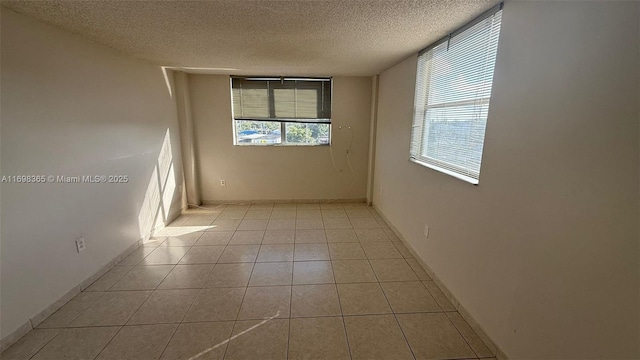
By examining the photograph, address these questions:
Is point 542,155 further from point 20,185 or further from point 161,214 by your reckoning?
point 161,214

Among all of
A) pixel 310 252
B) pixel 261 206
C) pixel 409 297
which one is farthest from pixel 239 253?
pixel 409 297

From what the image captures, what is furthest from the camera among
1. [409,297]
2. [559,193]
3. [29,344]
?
[409,297]

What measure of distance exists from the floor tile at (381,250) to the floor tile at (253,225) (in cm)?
141

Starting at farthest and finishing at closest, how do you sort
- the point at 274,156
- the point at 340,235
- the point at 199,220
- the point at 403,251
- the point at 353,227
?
the point at 274,156
the point at 199,220
the point at 353,227
the point at 340,235
the point at 403,251

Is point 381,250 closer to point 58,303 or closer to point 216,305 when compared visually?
point 216,305

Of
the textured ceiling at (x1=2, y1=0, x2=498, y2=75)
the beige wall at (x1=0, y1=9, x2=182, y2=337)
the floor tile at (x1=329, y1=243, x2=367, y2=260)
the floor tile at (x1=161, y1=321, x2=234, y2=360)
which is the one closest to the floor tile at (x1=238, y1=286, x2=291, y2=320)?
the floor tile at (x1=161, y1=321, x2=234, y2=360)

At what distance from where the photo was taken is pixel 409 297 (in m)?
2.12

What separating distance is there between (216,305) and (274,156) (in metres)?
2.74

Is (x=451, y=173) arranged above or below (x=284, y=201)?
above

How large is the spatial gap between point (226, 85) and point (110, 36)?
77.8 inches

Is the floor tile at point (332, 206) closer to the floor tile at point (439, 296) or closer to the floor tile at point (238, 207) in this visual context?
the floor tile at point (238, 207)

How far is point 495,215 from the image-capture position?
1589 mm

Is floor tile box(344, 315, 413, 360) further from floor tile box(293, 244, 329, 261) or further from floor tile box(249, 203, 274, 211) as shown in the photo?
floor tile box(249, 203, 274, 211)

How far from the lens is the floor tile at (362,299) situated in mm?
1972
